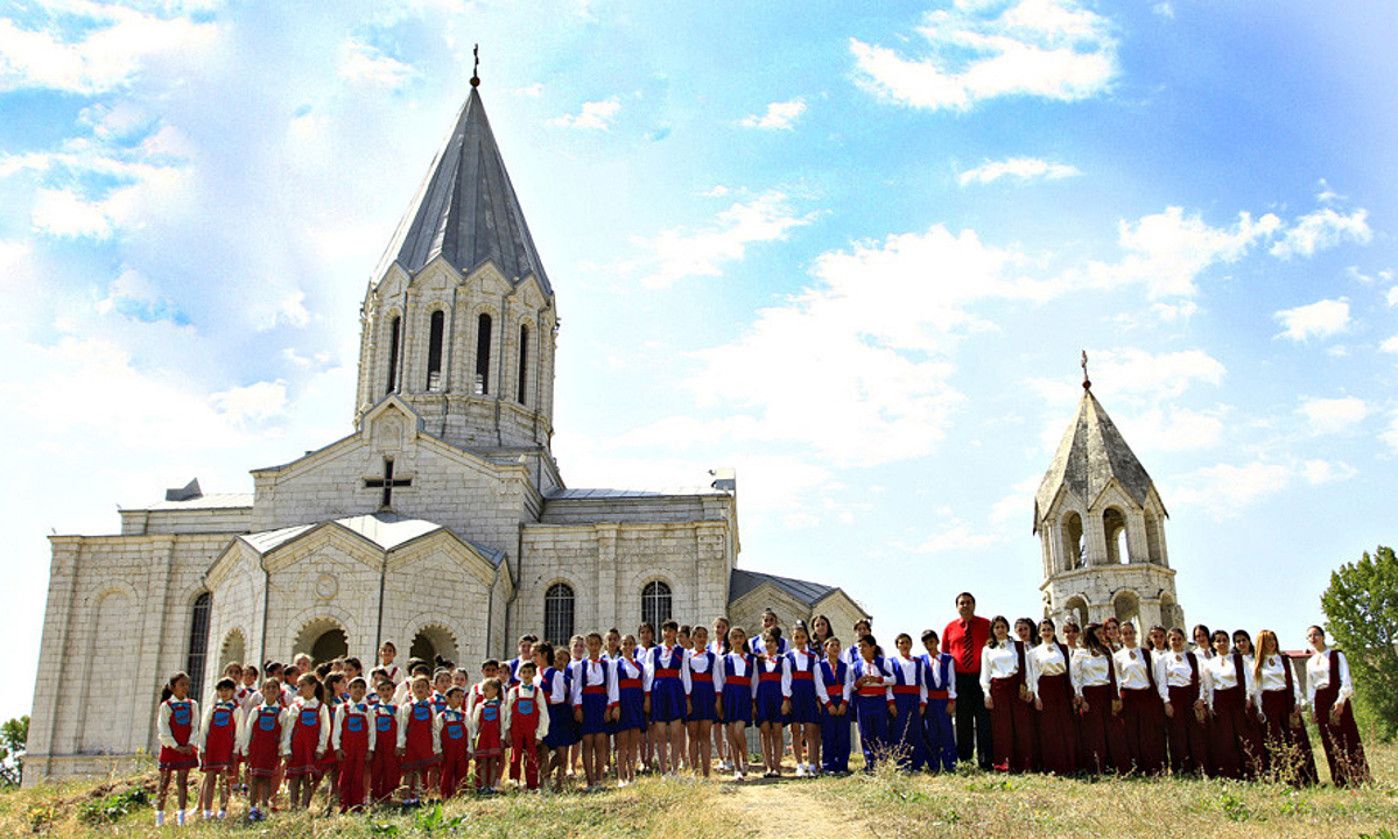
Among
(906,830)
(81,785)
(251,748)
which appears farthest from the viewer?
(81,785)

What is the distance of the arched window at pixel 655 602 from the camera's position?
76.4ft

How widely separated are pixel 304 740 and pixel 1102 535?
1964 centimetres

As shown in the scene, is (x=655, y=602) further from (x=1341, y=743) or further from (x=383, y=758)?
(x=1341, y=743)

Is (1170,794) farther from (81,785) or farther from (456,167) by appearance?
(456,167)

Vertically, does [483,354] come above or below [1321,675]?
above

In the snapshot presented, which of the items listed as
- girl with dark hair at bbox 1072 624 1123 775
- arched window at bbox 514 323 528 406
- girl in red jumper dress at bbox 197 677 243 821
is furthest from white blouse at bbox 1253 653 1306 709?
arched window at bbox 514 323 528 406

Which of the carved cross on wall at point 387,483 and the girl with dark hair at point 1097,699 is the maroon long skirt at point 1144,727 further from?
the carved cross on wall at point 387,483

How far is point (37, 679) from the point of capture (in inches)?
922

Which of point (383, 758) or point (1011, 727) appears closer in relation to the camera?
point (383, 758)

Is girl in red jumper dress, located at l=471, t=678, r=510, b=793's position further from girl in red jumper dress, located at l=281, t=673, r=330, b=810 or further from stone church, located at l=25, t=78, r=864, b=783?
stone church, located at l=25, t=78, r=864, b=783

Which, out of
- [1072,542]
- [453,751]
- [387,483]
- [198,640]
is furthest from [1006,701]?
[198,640]

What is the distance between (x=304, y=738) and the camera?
10.4 metres

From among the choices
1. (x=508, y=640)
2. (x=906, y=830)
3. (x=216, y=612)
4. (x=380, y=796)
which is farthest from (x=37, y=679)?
(x=906, y=830)

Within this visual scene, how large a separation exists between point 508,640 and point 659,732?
12.1 meters
